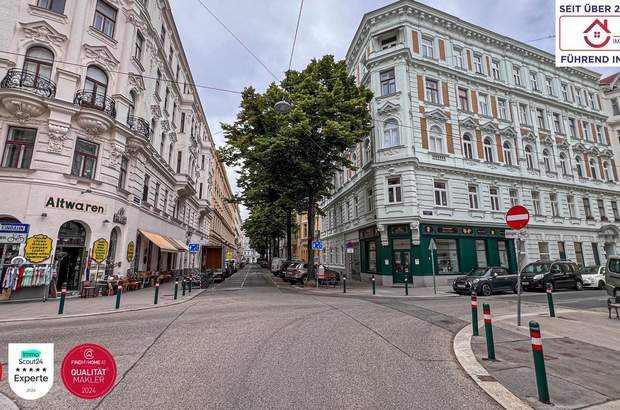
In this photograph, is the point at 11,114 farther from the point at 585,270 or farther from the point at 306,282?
the point at 585,270

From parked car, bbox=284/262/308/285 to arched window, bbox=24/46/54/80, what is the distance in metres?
18.2

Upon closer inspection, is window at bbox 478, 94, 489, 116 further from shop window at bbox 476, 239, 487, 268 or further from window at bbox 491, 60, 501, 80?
shop window at bbox 476, 239, 487, 268

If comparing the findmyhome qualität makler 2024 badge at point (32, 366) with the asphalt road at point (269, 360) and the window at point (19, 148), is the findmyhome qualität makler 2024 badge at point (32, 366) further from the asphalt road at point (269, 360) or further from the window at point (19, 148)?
the window at point (19, 148)

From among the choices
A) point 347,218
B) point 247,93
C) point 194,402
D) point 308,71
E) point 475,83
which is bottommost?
point 194,402

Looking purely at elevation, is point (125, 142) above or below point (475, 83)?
below

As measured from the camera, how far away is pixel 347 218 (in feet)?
100

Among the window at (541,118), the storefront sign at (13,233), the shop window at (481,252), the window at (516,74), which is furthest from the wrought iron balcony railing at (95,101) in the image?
the window at (541,118)

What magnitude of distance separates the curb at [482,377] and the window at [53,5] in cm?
2200

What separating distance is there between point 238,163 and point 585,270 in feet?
84.1

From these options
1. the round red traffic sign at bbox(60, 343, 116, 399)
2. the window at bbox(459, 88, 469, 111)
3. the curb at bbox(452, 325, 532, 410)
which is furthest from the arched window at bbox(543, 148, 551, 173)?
the round red traffic sign at bbox(60, 343, 116, 399)

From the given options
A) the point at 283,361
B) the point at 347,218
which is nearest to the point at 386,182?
the point at 347,218

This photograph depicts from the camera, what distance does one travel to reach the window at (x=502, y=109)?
26484 millimetres

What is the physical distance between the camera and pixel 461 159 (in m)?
23.3

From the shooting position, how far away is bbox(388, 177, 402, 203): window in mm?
21938
